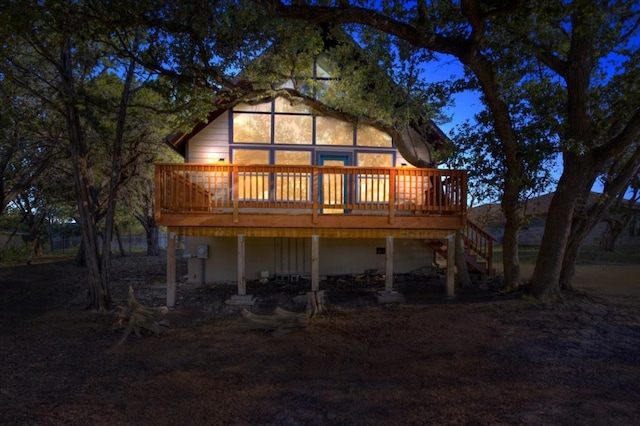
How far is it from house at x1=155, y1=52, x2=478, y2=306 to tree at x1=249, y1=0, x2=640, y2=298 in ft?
5.76

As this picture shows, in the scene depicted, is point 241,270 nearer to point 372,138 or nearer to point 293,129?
point 293,129

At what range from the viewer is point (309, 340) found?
6711mm

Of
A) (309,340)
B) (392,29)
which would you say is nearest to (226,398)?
(309,340)

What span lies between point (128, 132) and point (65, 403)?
1135cm

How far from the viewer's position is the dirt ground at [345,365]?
4191mm

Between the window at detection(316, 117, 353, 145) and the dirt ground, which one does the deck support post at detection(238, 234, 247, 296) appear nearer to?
the dirt ground

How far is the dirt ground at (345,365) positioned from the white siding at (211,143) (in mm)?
4518

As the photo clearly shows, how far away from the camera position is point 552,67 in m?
8.77

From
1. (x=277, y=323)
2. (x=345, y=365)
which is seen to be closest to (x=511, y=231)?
(x=277, y=323)

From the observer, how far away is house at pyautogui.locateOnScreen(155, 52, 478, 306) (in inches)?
373

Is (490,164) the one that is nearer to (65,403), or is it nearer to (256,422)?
(256,422)

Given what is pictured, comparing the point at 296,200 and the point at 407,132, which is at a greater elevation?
the point at 407,132

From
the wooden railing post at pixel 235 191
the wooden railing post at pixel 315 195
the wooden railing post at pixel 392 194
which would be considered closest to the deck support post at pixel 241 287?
the wooden railing post at pixel 235 191

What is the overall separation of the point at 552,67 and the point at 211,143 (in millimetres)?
8777
